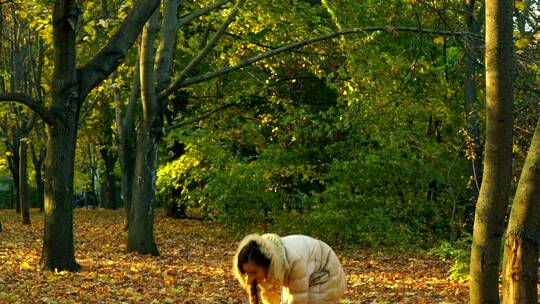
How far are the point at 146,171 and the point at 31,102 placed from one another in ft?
15.1

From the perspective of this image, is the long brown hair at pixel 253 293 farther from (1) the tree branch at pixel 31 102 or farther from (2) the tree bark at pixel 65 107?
(2) the tree bark at pixel 65 107

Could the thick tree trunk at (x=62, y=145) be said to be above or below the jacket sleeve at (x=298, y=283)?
above

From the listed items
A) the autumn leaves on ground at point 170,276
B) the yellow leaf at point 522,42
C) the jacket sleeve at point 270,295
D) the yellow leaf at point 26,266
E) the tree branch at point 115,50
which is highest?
the tree branch at point 115,50

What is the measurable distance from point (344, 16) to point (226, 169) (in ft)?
20.7

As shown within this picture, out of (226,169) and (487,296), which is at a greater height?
(226,169)

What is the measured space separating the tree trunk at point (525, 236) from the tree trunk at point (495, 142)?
21 centimetres

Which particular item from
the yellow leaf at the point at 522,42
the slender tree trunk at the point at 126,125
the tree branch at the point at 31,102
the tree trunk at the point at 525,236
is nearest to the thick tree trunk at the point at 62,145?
the tree branch at the point at 31,102

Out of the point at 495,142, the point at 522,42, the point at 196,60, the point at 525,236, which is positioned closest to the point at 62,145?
the point at 196,60

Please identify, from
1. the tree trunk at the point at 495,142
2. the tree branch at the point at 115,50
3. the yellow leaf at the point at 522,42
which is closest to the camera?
the tree trunk at the point at 495,142

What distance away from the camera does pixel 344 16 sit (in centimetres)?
1659

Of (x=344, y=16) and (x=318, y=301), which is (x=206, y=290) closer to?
(x=318, y=301)

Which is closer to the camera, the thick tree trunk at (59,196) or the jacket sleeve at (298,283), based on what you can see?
the jacket sleeve at (298,283)

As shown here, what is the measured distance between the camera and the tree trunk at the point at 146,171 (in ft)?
A: 52.1

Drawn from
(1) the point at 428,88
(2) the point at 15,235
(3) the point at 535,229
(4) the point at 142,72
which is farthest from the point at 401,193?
(3) the point at 535,229
